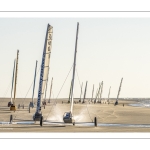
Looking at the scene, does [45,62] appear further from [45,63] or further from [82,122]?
[82,122]

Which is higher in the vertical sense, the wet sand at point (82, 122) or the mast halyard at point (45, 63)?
the mast halyard at point (45, 63)

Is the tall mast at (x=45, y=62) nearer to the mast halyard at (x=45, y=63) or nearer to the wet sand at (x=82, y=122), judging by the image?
the mast halyard at (x=45, y=63)

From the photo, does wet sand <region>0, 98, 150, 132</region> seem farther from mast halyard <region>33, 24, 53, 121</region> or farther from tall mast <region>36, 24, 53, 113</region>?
tall mast <region>36, 24, 53, 113</region>

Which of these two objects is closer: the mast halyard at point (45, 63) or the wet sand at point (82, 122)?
the wet sand at point (82, 122)

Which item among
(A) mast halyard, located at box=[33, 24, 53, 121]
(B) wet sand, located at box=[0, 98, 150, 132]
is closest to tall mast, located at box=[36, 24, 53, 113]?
(A) mast halyard, located at box=[33, 24, 53, 121]

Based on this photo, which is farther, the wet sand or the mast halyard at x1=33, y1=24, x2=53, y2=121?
the mast halyard at x1=33, y1=24, x2=53, y2=121

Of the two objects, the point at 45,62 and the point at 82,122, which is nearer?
the point at 45,62

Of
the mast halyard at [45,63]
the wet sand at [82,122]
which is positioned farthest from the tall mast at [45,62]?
the wet sand at [82,122]

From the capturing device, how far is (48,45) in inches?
1242

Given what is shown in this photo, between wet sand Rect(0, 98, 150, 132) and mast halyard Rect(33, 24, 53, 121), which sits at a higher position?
mast halyard Rect(33, 24, 53, 121)

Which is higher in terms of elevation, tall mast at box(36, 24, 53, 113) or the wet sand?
tall mast at box(36, 24, 53, 113)

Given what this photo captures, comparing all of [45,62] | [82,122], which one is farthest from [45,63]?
[82,122]
